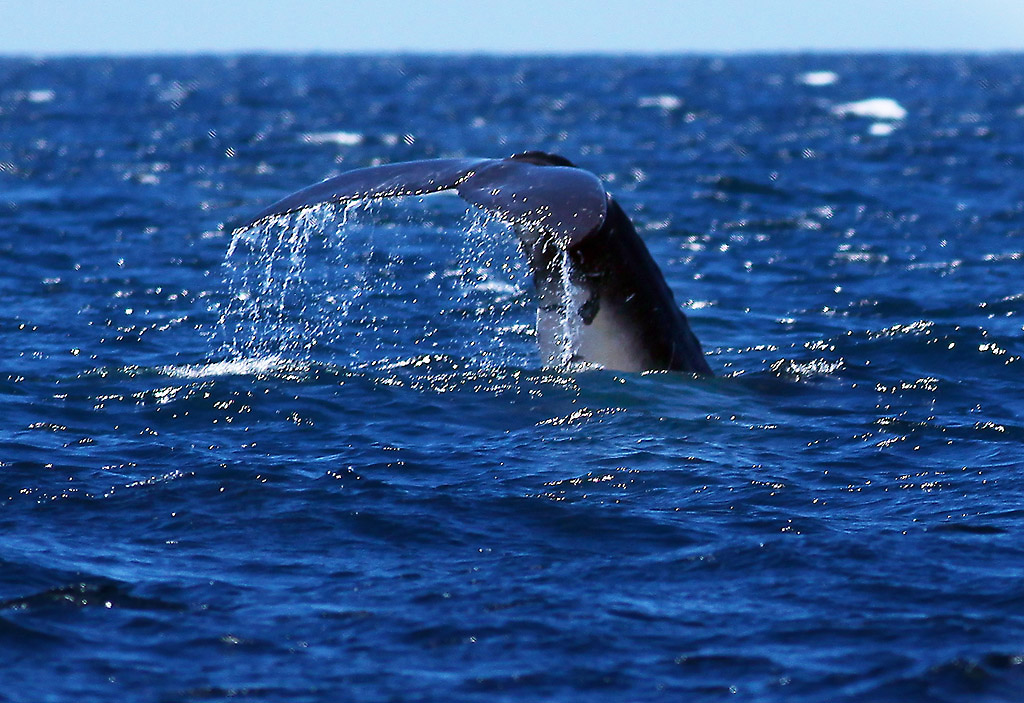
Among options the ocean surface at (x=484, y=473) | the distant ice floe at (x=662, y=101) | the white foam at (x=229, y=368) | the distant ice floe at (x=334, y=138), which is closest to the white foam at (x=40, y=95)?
the distant ice floe at (x=334, y=138)

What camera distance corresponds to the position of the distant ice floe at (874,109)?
4138cm

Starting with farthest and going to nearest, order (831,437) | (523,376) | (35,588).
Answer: (523,376) < (831,437) < (35,588)

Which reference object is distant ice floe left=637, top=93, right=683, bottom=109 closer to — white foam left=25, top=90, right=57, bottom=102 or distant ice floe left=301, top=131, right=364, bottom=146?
distant ice floe left=301, top=131, right=364, bottom=146

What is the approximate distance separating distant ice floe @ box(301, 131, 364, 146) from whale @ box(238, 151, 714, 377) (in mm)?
22265

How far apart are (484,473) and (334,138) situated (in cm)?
2496

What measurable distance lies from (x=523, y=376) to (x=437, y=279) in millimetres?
4830

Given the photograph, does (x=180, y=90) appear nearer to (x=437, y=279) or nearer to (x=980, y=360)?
(x=437, y=279)

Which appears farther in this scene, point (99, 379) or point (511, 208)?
point (99, 379)

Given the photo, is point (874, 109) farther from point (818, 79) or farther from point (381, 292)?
point (381, 292)

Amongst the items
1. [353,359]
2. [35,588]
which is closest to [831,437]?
[353,359]

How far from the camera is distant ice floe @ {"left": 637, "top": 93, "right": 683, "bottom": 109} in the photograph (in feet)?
152

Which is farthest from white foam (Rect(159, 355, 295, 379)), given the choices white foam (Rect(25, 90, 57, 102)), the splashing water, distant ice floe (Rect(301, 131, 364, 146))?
white foam (Rect(25, 90, 57, 102))

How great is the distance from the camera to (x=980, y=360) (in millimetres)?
10641

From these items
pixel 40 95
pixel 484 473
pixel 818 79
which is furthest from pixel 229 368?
pixel 818 79
